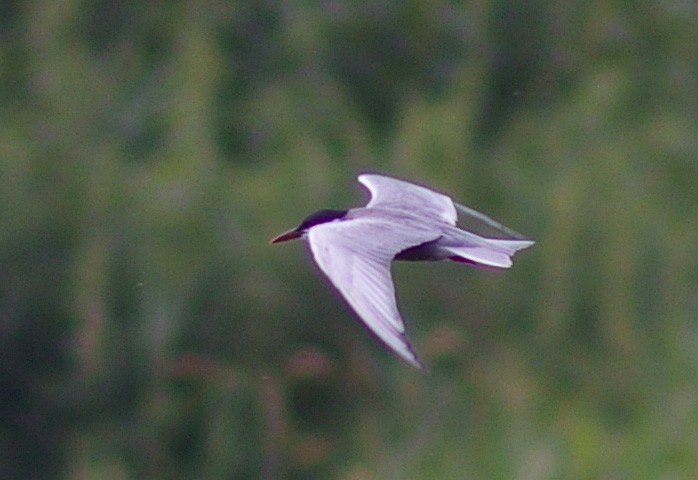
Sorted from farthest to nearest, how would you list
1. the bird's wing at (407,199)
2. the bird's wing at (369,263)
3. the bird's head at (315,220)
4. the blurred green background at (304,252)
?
the blurred green background at (304,252), the bird's wing at (407,199), the bird's head at (315,220), the bird's wing at (369,263)

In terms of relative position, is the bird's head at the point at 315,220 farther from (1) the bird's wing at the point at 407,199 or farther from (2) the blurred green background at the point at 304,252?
(2) the blurred green background at the point at 304,252

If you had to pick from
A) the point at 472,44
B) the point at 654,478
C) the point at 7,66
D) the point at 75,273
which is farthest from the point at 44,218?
the point at 654,478

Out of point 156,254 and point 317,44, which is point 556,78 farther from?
point 156,254

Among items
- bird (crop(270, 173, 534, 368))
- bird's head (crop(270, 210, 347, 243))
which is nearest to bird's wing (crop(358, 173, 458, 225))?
bird (crop(270, 173, 534, 368))

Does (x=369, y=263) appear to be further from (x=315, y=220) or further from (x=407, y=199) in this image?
(x=407, y=199)

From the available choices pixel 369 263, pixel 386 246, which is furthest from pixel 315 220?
pixel 369 263

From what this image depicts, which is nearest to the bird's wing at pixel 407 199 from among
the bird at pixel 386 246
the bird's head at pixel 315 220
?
the bird at pixel 386 246

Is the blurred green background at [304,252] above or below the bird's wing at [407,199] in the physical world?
below

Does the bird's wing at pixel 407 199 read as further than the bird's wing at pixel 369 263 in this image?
Yes
